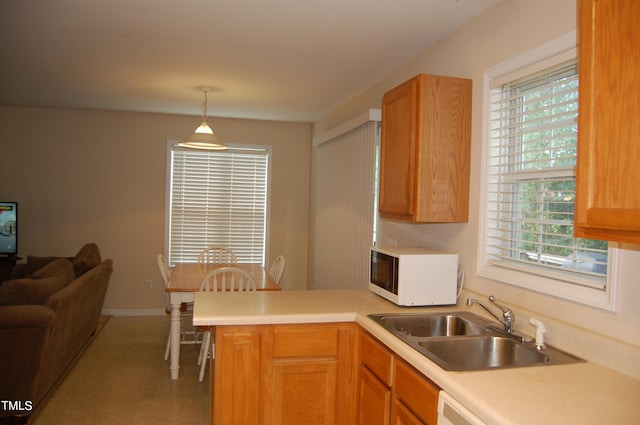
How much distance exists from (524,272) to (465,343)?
0.46 m

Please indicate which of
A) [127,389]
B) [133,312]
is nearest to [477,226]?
[127,389]

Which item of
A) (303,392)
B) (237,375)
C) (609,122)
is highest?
(609,122)

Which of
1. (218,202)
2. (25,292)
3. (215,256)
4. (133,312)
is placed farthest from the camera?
(218,202)

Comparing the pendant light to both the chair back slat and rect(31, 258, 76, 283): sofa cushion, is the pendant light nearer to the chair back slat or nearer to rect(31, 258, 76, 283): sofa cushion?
the chair back slat

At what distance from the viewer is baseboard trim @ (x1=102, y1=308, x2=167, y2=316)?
20.4 feet

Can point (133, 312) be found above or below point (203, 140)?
below

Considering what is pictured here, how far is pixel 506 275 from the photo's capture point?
2.42m

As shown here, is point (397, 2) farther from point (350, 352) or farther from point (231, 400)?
point (231, 400)

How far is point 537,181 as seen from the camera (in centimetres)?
232

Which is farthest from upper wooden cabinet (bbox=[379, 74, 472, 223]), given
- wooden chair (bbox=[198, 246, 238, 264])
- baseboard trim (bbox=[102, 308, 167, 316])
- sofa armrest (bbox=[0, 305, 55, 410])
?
baseboard trim (bbox=[102, 308, 167, 316])

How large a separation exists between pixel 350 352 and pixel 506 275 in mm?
847

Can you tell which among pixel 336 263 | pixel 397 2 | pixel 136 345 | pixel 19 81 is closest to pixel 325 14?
pixel 397 2

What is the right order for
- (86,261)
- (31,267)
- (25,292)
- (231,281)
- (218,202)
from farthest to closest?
1. (218,202)
2. (31,267)
3. (86,261)
4. (231,281)
5. (25,292)

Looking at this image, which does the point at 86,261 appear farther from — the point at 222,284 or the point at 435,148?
the point at 435,148
